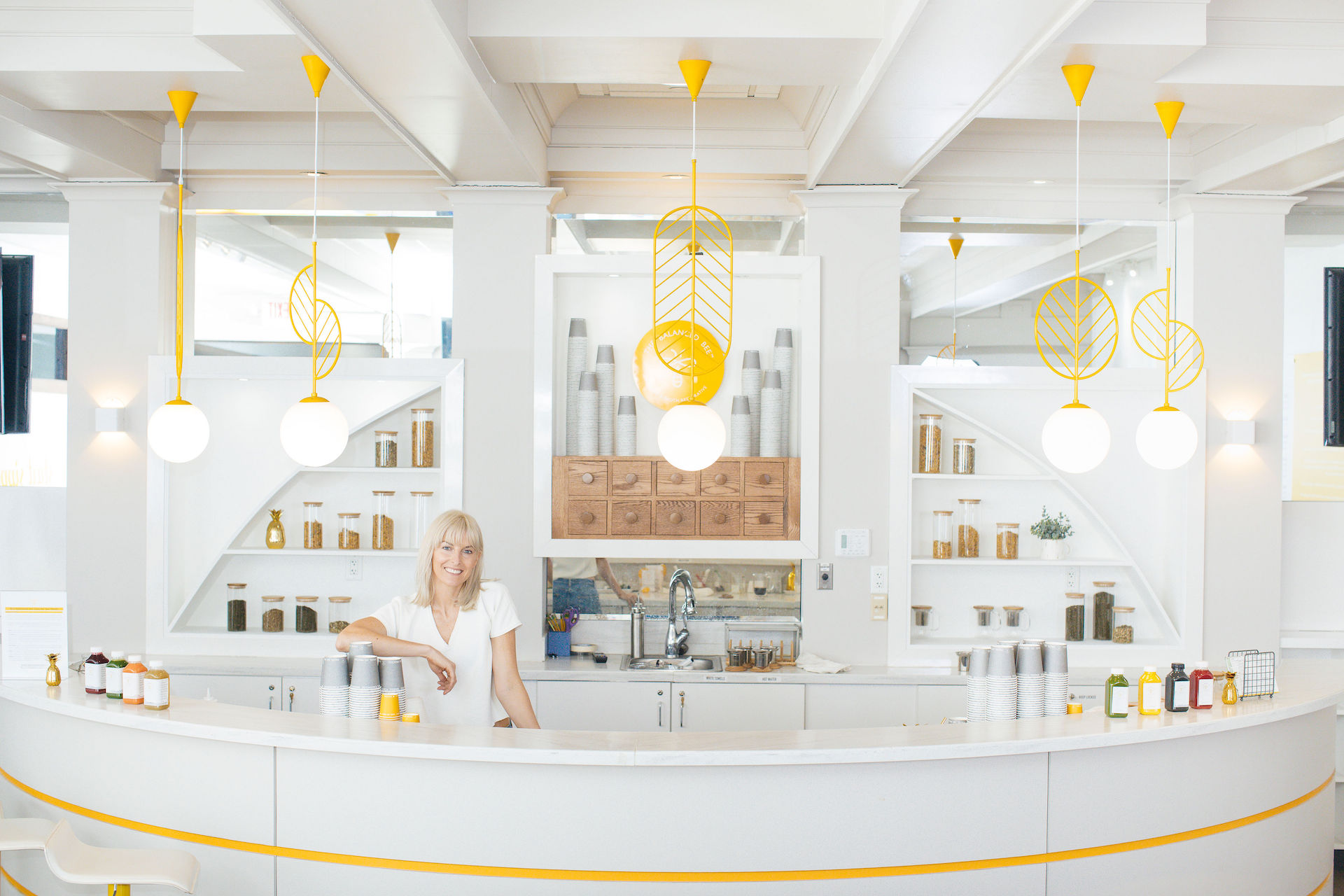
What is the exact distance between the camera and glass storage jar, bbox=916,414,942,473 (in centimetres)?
441

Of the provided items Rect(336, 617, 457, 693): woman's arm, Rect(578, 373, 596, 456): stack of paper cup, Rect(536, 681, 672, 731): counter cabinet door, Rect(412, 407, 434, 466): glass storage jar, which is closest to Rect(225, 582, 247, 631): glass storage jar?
Rect(412, 407, 434, 466): glass storage jar

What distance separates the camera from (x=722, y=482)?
4.30m

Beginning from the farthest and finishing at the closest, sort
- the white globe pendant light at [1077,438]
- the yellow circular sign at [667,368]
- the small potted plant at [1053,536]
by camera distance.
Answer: the small potted plant at [1053,536]
the yellow circular sign at [667,368]
the white globe pendant light at [1077,438]

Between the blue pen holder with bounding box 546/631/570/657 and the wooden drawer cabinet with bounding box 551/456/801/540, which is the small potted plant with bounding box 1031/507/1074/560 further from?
the blue pen holder with bounding box 546/631/570/657

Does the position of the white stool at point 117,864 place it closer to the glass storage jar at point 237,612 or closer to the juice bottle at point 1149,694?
the glass storage jar at point 237,612

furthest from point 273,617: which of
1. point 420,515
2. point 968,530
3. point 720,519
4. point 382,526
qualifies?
point 968,530

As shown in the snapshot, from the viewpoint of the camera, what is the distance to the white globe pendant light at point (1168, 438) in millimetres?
3229

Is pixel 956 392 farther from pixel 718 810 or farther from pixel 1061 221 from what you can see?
pixel 718 810

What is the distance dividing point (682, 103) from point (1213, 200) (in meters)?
2.49

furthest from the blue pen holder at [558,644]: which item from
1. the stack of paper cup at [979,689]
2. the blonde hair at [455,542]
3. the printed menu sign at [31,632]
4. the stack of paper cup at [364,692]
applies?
the stack of paper cup at [979,689]

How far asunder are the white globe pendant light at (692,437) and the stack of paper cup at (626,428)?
1.55 metres

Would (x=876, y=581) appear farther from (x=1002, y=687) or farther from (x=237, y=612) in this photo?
(x=237, y=612)

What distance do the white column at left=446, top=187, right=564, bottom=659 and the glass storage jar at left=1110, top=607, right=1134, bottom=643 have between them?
2.66 m

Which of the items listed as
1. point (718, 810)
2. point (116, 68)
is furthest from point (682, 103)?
point (718, 810)
